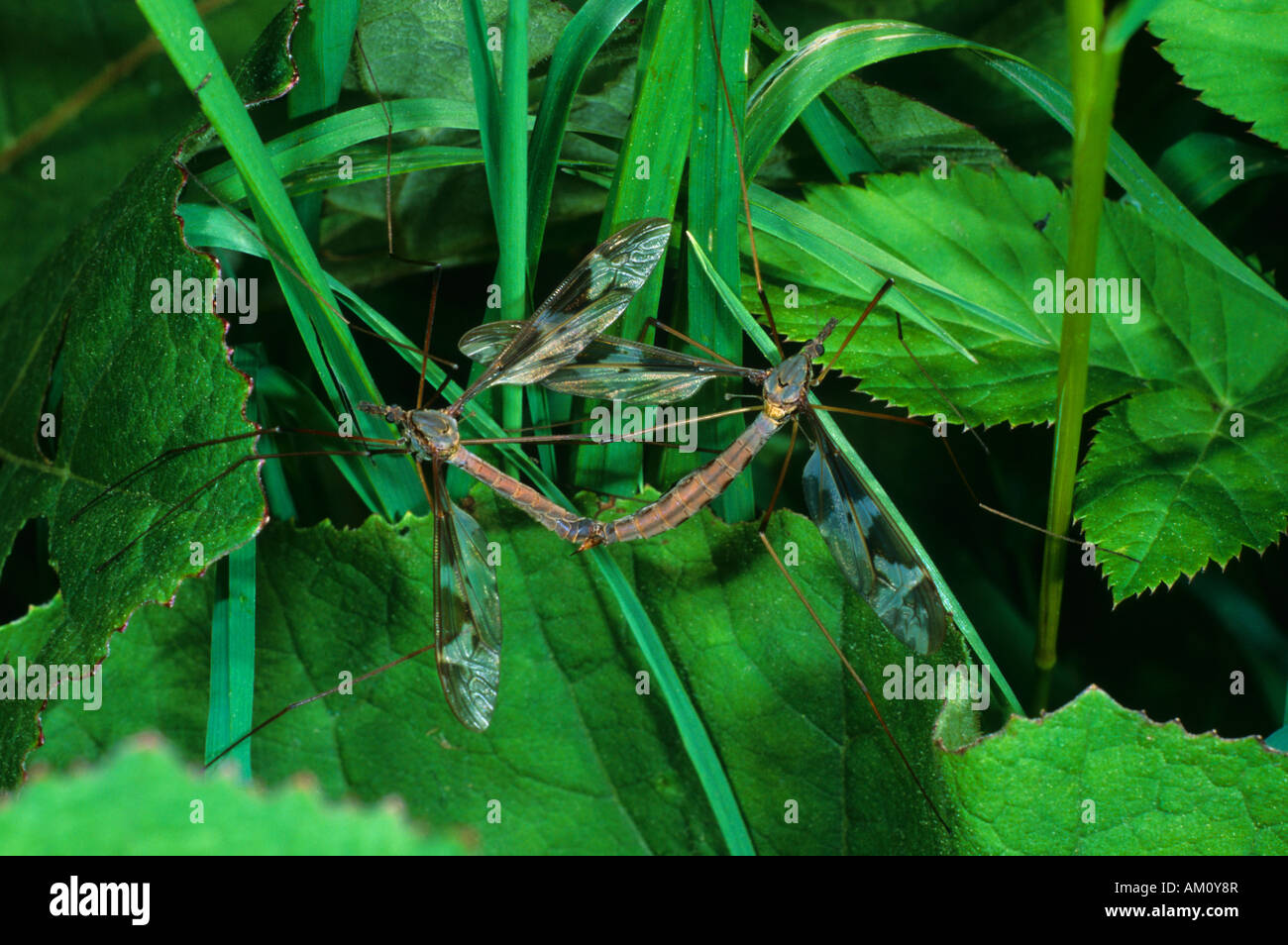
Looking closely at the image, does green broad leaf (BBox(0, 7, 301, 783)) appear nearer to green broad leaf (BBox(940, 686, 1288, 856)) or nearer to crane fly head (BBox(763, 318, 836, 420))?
crane fly head (BBox(763, 318, 836, 420))

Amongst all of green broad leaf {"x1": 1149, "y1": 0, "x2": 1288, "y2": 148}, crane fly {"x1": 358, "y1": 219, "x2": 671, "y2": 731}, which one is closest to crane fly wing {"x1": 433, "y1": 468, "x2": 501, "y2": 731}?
crane fly {"x1": 358, "y1": 219, "x2": 671, "y2": 731}

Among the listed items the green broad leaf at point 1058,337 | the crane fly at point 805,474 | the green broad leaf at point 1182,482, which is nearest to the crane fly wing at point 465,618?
the crane fly at point 805,474

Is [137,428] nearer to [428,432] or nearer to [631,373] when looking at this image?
[428,432]

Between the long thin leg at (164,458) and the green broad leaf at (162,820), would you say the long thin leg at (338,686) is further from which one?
the green broad leaf at (162,820)

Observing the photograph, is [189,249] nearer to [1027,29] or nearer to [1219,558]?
[1219,558]

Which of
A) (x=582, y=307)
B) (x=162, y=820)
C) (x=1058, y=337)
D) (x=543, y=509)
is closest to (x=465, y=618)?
(x=543, y=509)
